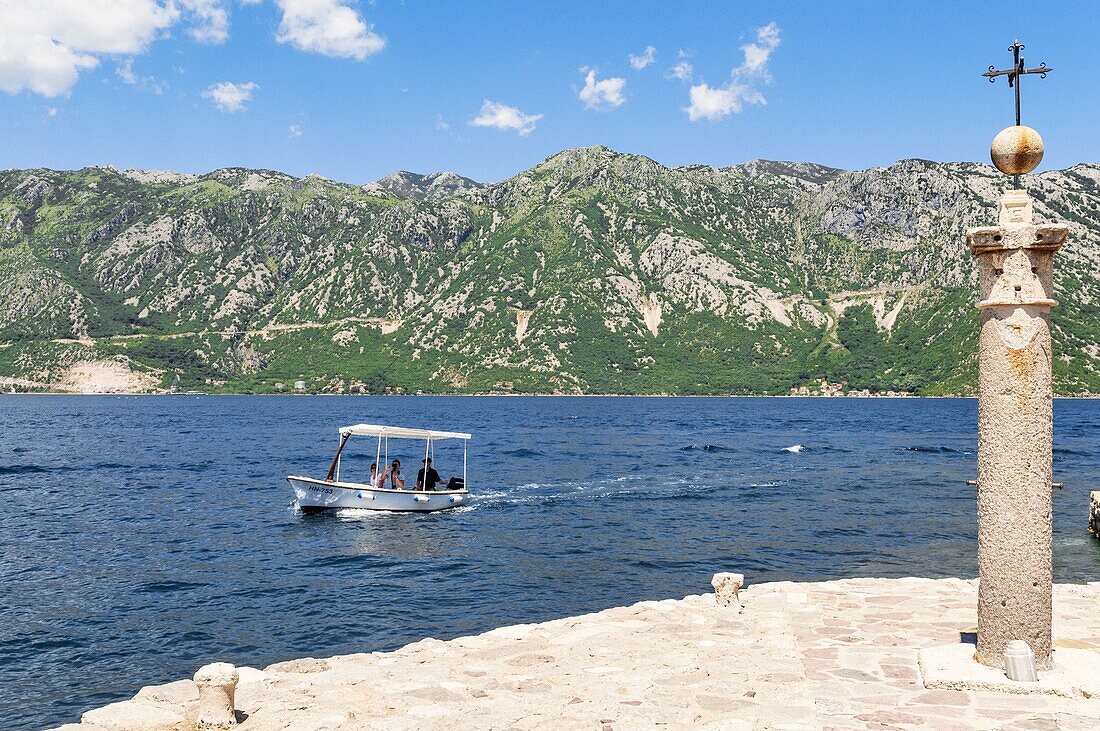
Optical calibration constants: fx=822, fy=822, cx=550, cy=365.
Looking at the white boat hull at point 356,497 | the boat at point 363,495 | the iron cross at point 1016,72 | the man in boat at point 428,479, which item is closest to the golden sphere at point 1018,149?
the iron cross at point 1016,72

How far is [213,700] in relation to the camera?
1027 cm

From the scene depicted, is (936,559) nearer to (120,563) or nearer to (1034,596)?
(1034,596)

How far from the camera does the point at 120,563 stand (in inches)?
1233

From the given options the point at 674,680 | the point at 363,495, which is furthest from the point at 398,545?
the point at 674,680

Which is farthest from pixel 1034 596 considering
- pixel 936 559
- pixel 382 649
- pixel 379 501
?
pixel 379 501

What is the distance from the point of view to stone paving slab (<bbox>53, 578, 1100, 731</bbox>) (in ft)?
33.0

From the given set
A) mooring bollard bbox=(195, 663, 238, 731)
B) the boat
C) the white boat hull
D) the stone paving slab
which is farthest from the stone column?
the white boat hull

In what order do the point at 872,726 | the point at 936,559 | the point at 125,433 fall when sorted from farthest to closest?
the point at 125,433 < the point at 936,559 < the point at 872,726

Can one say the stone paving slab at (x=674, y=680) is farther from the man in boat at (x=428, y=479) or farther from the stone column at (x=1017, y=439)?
the man in boat at (x=428, y=479)

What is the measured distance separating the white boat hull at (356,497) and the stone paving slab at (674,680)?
28.5 meters

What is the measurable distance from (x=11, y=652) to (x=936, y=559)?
29.0 m

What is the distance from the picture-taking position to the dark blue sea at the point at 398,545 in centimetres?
2125

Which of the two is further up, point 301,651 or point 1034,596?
point 1034,596

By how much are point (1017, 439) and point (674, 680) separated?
225 inches
